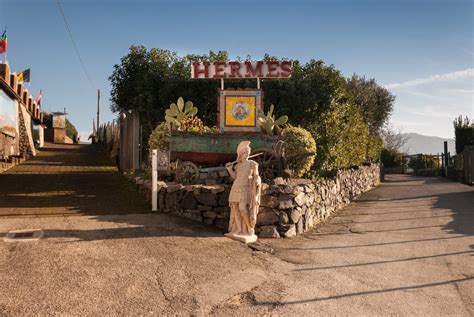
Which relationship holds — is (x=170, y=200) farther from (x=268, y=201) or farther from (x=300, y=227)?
(x=300, y=227)

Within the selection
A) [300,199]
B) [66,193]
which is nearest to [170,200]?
[300,199]

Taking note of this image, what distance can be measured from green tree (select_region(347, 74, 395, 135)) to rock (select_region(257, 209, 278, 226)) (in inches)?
1199

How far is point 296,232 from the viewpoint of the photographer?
9727mm

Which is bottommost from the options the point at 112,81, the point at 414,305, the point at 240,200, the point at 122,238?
the point at 414,305

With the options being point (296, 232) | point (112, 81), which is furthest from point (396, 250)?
point (112, 81)

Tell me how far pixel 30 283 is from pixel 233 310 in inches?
107

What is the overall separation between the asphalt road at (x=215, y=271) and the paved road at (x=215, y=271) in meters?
0.02

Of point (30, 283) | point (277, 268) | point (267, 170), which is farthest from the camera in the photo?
point (267, 170)

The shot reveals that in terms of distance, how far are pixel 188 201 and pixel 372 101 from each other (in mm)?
32643

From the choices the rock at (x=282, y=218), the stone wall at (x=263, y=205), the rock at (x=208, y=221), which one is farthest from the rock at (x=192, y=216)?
the rock at (x=282, y=218)

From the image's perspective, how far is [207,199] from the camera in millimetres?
9383

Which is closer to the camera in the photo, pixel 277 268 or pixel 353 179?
pixel 277 268

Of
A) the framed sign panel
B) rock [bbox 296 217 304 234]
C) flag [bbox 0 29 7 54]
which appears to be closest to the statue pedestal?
rock [bbox 296 217 304 234]

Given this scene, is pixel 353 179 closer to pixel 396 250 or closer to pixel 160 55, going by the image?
pixel 396 250
